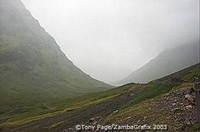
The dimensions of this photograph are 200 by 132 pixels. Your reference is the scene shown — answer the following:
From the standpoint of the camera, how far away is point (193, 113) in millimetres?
28766

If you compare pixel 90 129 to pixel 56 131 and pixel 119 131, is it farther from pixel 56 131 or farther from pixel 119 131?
pixel 56 131

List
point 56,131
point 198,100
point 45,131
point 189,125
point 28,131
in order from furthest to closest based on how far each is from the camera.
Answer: point 28,131, point 45,131, point 56,131, point 189,125, point 198,100

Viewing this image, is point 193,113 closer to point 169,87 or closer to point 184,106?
point 184,106

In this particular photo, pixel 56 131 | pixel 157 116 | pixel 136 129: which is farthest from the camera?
pixel 56 131

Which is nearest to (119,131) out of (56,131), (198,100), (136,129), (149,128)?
(136,129)

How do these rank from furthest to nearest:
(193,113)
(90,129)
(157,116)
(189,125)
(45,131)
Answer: (45,131), (90,129), (157,116), (193,113), (189,125)

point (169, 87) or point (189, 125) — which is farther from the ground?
point (189, 125)

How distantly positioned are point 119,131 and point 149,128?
5859mm

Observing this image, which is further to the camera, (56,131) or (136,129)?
(56,131)

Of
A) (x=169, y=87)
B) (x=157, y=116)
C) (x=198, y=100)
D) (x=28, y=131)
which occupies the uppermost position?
(x=198, y=100)

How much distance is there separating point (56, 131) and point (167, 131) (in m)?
37.8

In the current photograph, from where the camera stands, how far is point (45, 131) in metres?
65.4

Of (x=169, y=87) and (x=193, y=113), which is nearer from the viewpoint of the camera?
(x=193, y=113)

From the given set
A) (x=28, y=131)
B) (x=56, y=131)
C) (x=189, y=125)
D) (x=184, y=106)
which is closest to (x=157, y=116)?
(x=184, y=106)
